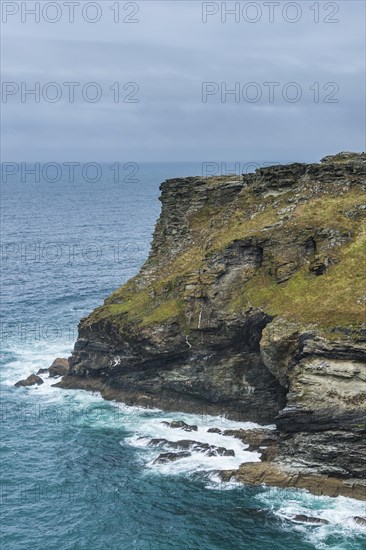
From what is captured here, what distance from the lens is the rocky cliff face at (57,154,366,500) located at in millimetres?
60562

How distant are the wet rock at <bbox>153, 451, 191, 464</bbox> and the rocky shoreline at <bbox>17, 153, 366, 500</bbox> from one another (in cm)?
588

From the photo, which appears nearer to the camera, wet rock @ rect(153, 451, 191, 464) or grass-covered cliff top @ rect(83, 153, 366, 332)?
wet rock @ rect(153, 451, 191, 464)

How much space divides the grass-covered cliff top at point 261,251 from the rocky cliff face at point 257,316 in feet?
0.49

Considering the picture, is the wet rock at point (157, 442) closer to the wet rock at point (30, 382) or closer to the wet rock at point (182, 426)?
the wet rock at point (182, 426)

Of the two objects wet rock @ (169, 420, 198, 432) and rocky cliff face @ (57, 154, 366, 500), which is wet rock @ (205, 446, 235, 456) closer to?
wet rock @ (169, 420, 198, 432)

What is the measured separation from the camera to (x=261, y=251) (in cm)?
7675

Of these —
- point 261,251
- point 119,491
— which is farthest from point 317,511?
point 261,251

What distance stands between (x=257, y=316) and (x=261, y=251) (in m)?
8.47

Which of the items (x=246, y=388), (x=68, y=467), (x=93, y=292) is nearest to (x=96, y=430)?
(x=68, y=467)

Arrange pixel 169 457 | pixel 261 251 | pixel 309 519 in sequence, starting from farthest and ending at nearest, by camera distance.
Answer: pixel 261 251, pixel 169 457, pixel 309 519

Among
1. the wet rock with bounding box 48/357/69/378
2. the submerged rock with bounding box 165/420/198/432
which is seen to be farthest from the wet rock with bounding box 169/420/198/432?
the wet rock with bounding box 48/357/69/378

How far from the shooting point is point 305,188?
3214 inches

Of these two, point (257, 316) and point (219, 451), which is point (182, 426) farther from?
point (257, 316)

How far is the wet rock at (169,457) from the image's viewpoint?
67.1m
